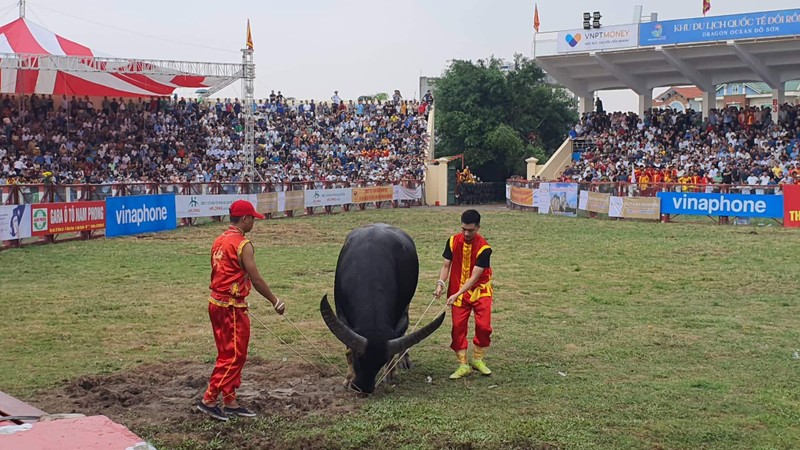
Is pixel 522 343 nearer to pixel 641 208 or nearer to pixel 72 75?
pixel 641 208

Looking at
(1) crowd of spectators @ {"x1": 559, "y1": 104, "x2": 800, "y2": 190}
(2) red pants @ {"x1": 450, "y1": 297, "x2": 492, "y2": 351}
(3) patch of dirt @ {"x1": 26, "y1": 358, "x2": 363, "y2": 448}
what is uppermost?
(1) crowd of spectators @ {"x1": 559, "y1": 104, "x2": 800, "y2": 190}

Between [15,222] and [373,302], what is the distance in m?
14.3

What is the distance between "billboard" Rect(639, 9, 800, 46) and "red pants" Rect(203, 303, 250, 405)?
34.0 m

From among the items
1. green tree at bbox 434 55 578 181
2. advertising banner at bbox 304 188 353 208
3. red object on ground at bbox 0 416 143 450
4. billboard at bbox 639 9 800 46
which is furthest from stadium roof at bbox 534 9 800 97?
red object on ground at bbox 0 416 143 450

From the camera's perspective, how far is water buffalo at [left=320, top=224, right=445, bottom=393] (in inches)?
290

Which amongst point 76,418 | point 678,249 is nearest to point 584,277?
point 678,249

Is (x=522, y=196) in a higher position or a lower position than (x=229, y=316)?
higher

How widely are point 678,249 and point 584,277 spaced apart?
5.13 metres

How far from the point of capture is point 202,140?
39781mm

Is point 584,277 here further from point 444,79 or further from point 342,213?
point 444,79

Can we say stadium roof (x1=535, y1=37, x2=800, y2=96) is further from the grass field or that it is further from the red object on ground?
the red object on ground

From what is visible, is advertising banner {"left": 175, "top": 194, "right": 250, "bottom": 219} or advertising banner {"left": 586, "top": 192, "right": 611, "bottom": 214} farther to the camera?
advertising banner {"left": 586, "top": 192, "right": 611, "bottom": 214}

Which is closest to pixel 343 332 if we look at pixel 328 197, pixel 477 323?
pixel 477 323

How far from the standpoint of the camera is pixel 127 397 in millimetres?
7625
